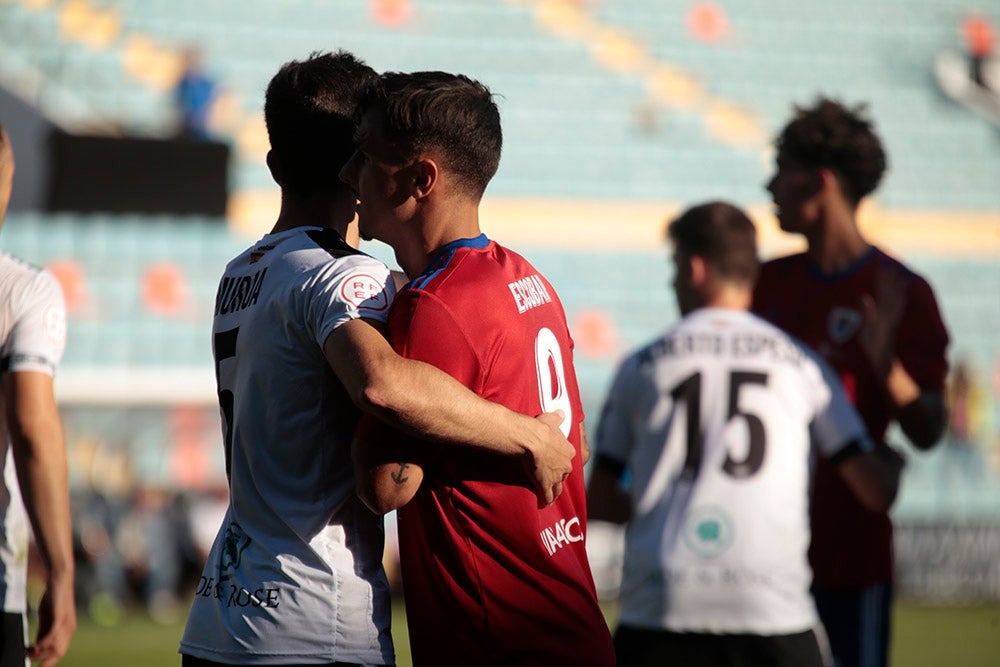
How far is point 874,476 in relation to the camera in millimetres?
3488

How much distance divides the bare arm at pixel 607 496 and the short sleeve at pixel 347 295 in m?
1.40

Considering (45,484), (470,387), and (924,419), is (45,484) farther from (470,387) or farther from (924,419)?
(924,419)

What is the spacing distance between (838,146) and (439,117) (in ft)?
7.11

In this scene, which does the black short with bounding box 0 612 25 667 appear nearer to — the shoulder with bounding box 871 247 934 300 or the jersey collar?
the jersey collar

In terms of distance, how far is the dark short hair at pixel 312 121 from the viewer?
2545 millimetres

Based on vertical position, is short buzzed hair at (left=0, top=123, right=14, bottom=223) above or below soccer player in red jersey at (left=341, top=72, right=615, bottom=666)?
above

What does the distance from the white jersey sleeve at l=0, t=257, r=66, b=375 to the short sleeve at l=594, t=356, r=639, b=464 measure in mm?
1450

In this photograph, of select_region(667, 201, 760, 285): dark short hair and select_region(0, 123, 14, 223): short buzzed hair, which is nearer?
select_region(0, 123, 14, 223): short buzzed hair

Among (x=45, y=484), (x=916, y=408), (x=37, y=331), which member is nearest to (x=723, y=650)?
(x=916, y=408)

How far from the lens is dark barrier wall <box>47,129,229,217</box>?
14.1m

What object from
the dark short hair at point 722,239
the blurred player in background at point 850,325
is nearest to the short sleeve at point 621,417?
the dark short hair at point 722,239

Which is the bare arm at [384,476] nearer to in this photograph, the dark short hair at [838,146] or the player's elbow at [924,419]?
the player's elbow at [924,419]

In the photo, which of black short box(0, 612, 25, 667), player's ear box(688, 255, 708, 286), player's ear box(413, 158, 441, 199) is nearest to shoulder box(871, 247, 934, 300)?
player's ear box(688, 255, 708, 286)

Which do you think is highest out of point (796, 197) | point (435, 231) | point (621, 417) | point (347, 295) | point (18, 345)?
point (796, 197)
